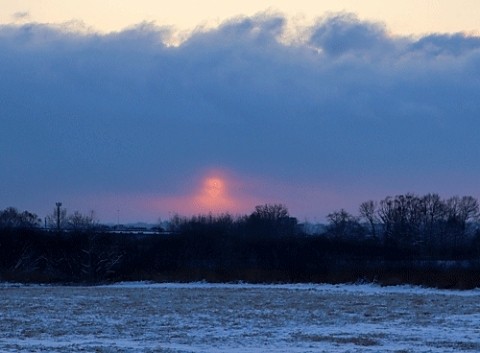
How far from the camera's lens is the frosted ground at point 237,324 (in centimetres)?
1820

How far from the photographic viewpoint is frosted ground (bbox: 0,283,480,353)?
1820cm

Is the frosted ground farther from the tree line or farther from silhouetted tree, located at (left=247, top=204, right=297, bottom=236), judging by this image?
silhouetted tree, located at (left=247, top=204, right=297, bottom=236)

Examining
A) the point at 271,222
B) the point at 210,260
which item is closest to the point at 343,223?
the point at 271,222

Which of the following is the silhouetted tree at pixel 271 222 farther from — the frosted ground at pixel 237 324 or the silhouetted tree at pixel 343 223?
the frosted ground at pixel 237 324

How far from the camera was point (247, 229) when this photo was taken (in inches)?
4619

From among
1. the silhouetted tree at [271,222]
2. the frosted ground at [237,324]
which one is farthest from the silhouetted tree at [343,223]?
the frosted ground at [237,324]

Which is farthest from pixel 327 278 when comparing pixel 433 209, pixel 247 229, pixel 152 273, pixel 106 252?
pixel 433 209

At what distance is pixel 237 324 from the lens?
23.4 m

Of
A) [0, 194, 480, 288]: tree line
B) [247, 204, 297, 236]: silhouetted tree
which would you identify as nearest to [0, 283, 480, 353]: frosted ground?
[0, 194, 480, 288]: tree line

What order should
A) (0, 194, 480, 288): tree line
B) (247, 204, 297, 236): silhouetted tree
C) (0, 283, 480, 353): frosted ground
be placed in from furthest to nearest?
(247, 204, 297, 236): silhouetted tree
(0, 194, 480, 288): tree line
(0, 283, 480, 353): frosted ground

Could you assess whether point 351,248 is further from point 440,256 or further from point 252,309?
point 252,309

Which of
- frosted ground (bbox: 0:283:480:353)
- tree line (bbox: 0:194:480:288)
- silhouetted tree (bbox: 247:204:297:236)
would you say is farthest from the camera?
silhouetted tree (bbox: 247:204:297:236)

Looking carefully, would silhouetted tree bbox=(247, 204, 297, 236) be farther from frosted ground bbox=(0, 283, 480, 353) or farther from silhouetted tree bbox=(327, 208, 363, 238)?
frosted ground bbox=(0, 283, 480, 353)

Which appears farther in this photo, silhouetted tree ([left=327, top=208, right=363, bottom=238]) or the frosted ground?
silhouetted tree ([left=327, top=208, right=363, bottom=238])
